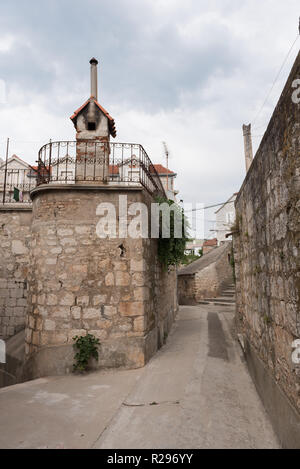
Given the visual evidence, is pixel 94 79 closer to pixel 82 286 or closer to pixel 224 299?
pixel 82 286

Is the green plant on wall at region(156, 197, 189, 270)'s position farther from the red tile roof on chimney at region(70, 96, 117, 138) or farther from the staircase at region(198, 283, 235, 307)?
the staircase at region(198, 283, 235, 307)

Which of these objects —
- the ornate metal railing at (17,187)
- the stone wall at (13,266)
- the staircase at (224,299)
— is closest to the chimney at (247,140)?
the staircase at (224,299)

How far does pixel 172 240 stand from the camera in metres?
7.14

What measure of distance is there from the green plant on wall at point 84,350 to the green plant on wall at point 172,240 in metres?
2.84

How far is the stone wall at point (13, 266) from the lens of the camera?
301 inches

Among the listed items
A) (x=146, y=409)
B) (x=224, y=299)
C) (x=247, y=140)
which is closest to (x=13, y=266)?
(x=146, y=409)

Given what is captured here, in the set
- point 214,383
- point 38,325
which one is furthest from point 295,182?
point 38,325

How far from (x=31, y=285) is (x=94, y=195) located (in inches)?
89.2

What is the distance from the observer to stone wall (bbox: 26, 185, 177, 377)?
17.3 ft

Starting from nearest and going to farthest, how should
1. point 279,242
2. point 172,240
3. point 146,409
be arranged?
point 279,242, point 146,409, point 172,240

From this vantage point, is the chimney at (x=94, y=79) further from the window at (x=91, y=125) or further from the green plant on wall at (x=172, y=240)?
the green plant on wall at (x=172, y=240)

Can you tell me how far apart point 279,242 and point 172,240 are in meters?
4.35

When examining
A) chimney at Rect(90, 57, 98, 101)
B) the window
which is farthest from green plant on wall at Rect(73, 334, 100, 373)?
chimney at Rect(90, 57, 98, 101)

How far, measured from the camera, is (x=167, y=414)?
11.1 ft
